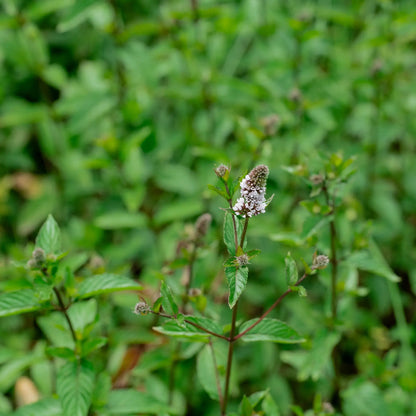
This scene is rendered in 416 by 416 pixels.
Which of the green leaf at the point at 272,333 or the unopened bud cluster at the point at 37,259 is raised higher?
the unopened bud cluster at the point at 37,259

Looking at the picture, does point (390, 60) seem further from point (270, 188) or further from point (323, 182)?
point (323, 182)

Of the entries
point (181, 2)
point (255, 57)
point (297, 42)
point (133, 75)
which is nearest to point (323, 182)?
point (297, 42)

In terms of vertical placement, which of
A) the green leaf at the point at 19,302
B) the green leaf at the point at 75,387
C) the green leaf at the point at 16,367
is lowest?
the green leaf at the point at 16,367

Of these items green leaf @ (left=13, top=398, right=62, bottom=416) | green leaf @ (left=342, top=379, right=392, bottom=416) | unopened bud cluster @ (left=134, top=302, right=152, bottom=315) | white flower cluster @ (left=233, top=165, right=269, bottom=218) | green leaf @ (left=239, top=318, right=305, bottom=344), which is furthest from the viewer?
green leaf @ (left=342, top=379, right=392, bottom=416)

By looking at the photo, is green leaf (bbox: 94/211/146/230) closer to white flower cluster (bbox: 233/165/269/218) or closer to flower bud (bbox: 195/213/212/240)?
flower bud (bbox: 195/213/212/240)

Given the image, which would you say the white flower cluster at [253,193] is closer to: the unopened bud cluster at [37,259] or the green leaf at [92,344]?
the unopened bud cluster at [37,259]

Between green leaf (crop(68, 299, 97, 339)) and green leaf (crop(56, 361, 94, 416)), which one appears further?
green leaf (crop(68, 299, 97, 339))

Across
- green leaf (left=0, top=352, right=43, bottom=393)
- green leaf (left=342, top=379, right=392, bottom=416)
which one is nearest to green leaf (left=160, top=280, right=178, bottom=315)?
green leaf (left=0, top=352, right=43, bottom=393)

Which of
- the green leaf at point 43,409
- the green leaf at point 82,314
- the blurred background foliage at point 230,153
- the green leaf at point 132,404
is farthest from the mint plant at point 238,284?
the blurred background foliage at point 230,153
